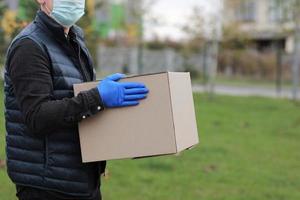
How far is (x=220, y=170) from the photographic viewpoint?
24.1ft

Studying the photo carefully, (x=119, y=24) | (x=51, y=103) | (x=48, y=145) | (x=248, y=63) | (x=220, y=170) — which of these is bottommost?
(x=248, y=63)

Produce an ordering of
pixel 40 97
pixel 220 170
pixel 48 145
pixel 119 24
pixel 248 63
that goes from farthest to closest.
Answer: pixel 119 24
pixel 248 63
pixel 220 170
pixel 48 145
pixel 40 97

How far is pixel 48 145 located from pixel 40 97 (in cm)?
25

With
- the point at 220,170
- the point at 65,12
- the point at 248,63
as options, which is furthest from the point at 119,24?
the point at 65,12

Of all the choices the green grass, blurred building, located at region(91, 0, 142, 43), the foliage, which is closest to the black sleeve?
the green grass

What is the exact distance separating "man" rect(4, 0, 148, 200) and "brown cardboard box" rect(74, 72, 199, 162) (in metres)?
0.05

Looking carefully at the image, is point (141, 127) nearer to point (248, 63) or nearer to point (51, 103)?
point (51, 103)

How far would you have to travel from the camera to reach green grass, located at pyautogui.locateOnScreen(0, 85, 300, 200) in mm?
6129

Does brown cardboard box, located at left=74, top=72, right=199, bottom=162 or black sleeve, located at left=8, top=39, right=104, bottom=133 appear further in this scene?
brown cardboard box, located at left=74, top=72, right=199, bottom=162

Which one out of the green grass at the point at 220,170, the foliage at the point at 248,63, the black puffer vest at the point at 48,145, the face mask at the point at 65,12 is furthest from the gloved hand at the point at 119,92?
the foliage at the point at 248,63

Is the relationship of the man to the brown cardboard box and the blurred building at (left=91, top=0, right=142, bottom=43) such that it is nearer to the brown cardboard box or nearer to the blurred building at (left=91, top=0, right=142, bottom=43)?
the brown cardboard box

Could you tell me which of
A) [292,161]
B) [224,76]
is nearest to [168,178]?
[292,161]

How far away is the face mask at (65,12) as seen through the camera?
104 inches

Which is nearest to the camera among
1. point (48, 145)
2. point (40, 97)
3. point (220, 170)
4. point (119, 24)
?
point (40, 97)
